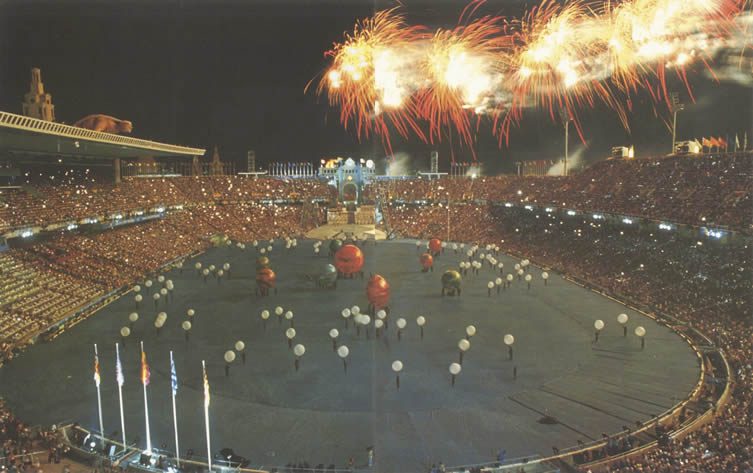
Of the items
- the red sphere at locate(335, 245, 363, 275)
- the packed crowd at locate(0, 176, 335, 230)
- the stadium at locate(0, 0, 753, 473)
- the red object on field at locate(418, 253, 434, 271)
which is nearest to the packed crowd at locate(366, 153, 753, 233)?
the stadium at locate(0, 0, 753, 473)

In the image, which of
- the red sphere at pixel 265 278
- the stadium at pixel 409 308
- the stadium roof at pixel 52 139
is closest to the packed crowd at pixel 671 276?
the stadium at pixel 409 308

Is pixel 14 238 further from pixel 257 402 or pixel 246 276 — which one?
pixel 257 402

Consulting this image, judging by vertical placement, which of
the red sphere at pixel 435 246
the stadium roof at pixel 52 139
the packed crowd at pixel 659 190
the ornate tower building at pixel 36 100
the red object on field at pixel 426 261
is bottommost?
the red object on field at pixel 426 261

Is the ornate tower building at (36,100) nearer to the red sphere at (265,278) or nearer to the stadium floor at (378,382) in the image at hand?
the stadium floor at (378,382)

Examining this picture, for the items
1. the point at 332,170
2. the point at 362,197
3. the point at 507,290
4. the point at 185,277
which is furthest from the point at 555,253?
the point at 332,170

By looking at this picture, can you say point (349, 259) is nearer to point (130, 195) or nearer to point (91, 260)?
point (91, 260)

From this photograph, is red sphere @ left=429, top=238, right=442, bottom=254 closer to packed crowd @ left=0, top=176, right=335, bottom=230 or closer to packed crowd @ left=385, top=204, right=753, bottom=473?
packed crowd @ left=385, top=204, right=753, bottom=473

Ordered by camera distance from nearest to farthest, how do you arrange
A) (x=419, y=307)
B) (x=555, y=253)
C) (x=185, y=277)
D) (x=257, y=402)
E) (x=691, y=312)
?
(x=257, y=402) < (x=691, y=312) < (x=419, y=307) < (x=185, y=277) < (x=555, y=253)
